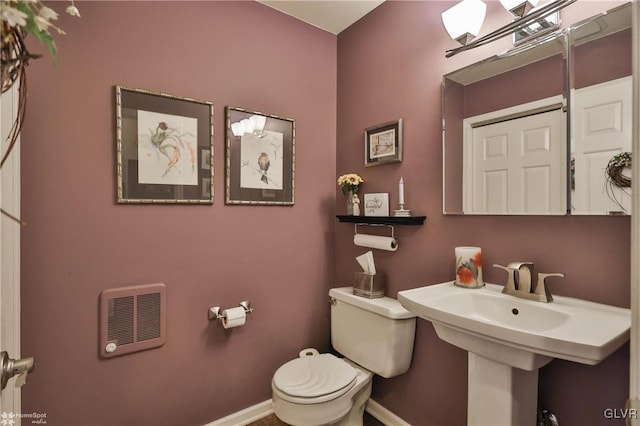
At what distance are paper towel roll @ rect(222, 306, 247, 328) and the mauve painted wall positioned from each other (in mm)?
89

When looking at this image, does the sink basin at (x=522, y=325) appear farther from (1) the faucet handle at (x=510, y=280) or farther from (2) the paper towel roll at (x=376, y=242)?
(2) the paper towel roll at (x=376, y=242)

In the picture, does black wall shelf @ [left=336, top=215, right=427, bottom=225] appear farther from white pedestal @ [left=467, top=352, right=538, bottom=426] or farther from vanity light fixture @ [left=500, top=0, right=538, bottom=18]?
vanity light fixture @ [left=500, top=0, right=538, bottom=18]

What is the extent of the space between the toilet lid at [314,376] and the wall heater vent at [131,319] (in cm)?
65

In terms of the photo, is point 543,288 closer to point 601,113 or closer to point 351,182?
point 601,113

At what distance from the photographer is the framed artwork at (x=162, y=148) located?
1487mm

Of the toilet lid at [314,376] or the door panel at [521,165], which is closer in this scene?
the door panel at [521,165]

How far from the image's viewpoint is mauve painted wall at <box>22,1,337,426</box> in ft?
4.40

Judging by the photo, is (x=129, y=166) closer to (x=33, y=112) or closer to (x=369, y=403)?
(x=33, y=112)

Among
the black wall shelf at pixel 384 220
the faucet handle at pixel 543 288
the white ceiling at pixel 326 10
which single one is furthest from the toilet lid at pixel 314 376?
the white ceiling at pixel 326 10

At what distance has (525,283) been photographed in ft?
4.03

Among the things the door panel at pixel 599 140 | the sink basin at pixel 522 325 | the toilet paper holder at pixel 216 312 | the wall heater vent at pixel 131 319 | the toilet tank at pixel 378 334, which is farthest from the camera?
the toilet paper holder at pixel 216 312

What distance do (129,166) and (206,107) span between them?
1.64ft

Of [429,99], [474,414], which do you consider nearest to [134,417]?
[474,414]

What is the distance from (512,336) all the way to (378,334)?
83cm
